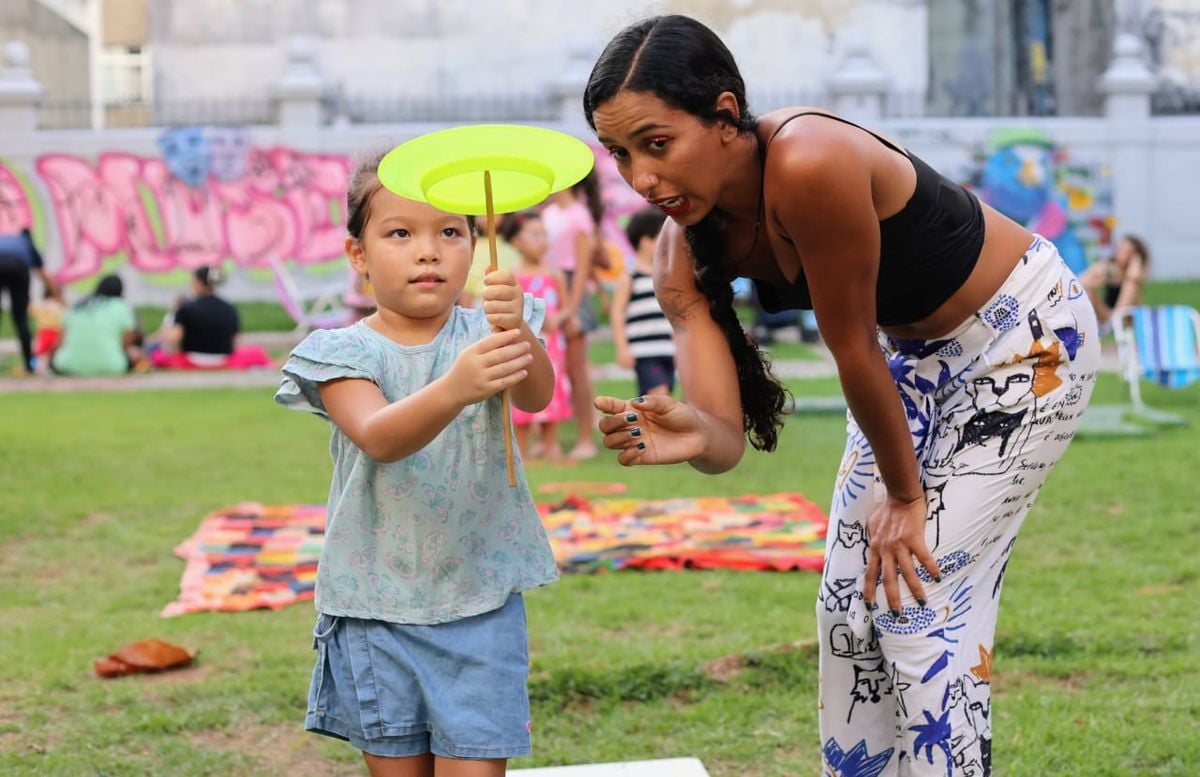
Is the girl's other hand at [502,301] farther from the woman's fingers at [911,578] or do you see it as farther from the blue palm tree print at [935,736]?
the blue palm tree print at [935,736]

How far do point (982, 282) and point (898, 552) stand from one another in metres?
0.57

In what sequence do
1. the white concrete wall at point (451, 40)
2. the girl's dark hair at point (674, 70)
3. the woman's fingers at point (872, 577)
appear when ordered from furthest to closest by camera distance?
the white concrete wall at point (451, 40), the woman's fingers at point (872, 577), the girl's dark hair at point (674, 70)

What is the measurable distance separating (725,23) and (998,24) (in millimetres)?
5754

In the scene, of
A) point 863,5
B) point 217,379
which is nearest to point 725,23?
point 863,5

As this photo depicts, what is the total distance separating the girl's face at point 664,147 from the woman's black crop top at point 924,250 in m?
0.25

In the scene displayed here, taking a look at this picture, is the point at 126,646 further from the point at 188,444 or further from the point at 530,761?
the point at 188,444

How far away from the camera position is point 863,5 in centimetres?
2441

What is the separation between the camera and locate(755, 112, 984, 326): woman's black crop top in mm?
2842

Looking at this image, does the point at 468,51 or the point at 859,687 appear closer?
the point at 859,687

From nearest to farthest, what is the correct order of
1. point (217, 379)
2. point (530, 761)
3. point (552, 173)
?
point (552, 173) → point (530, 761) → point (217, 379)

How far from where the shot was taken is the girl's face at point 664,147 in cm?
267

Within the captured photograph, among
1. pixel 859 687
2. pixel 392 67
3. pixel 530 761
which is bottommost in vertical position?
pixel 530 761

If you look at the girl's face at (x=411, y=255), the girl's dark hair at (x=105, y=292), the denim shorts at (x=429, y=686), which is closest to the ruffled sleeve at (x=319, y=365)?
the girl's face at (x=411, y=255)

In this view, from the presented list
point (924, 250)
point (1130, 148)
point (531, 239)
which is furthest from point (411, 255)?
point (1130, 148)
